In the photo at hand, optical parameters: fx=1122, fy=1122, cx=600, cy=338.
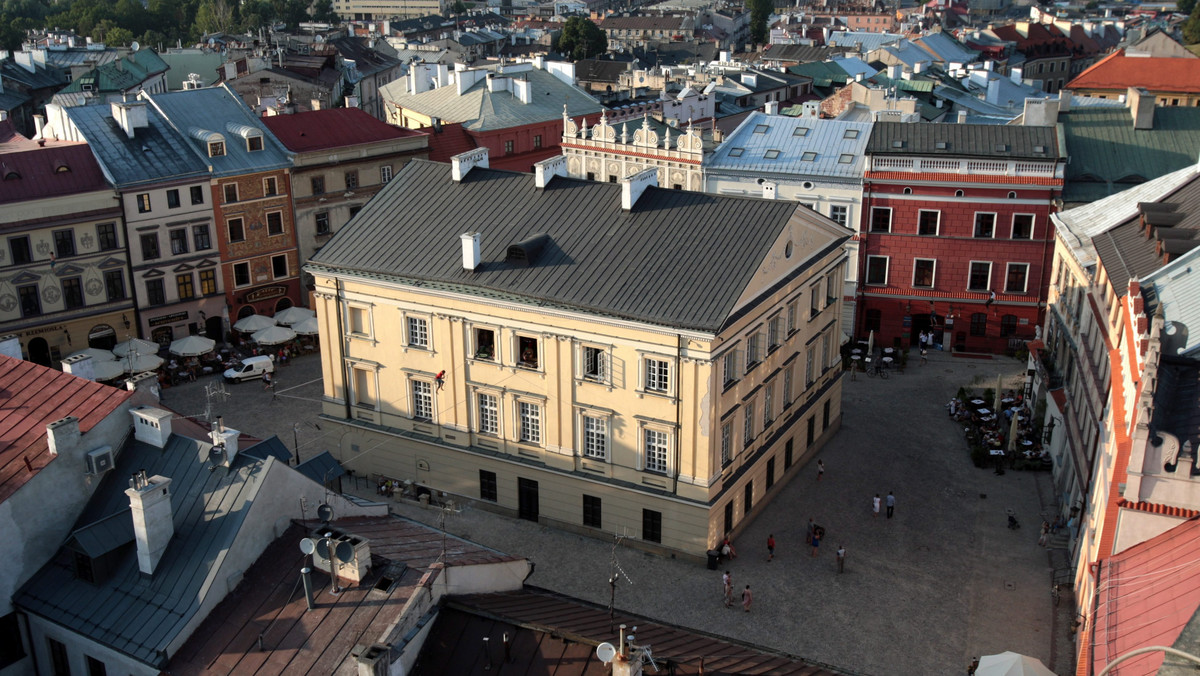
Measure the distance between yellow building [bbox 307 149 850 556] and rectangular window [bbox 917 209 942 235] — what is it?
56.3 ft

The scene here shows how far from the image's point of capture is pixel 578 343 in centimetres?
4953

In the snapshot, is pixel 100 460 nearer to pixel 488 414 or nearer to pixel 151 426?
pixel 151 426

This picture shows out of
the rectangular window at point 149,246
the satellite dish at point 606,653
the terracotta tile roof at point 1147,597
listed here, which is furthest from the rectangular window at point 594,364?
the rectangular window at point 149,246

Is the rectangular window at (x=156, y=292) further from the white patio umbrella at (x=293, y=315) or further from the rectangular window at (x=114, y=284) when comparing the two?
the white patio umbrella at (x=293, y=315)

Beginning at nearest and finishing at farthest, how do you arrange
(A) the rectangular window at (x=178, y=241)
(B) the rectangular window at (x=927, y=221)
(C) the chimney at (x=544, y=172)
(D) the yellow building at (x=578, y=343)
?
(D) the yellow building at (x=578, y=343) < (C) the chimney at (x=544, y=172) < (B) the rectangular window at (x=927, y=221) < (A) the rectangular window at (x=178, y=241)

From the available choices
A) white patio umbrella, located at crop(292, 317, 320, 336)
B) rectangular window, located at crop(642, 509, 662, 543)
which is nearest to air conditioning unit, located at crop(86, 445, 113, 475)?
rectangular window, located at crop(642, 509, 662, 543)

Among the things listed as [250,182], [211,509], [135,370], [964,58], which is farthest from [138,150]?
[964,58]

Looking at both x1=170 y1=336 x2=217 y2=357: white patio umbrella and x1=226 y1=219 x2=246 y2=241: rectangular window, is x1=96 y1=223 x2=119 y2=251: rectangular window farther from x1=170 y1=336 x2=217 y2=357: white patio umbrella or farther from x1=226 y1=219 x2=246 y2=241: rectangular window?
x1=226 y1=219 x2=246 y2=241: rectangular window

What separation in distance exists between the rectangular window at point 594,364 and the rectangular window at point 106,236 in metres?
37.7

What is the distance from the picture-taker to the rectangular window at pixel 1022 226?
71750 mm

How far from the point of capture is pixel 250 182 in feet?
251

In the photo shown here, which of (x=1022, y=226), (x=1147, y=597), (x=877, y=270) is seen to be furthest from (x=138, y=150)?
(x=1147, y=597)

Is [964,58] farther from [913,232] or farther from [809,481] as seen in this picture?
[809,481]

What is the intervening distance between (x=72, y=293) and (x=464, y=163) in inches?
1187
